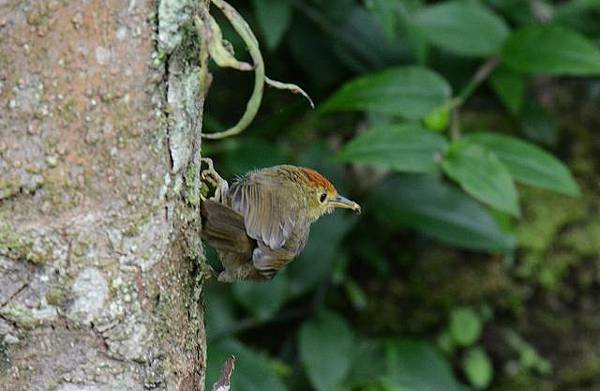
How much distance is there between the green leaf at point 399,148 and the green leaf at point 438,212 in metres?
0.69

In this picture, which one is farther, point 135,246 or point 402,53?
point 402,53

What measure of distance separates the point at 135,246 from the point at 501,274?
3.09 m

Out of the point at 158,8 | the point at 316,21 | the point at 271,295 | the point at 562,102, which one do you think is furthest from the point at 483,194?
the point at 562,102

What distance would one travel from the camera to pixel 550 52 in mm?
3312

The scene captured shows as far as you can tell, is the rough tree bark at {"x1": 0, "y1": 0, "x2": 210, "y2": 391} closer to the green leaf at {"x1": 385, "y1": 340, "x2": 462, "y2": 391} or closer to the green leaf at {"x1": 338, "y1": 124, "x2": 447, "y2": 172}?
the green leaf at {"x1": 338, "y1": 124, "x2": 447, "y2": 172}

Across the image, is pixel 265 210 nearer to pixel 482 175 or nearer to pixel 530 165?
pixel 482 175

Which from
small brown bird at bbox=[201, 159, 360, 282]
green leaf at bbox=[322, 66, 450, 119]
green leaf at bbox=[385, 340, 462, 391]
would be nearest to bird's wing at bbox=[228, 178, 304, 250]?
small brown bird at bbox=[201, 159, 360, 282]

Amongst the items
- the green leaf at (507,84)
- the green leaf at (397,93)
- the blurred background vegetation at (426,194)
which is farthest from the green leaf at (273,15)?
the green leaf at (507,84)

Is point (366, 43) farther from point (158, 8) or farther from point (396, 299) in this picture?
point (158, 8)

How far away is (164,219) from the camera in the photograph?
1.47 metres

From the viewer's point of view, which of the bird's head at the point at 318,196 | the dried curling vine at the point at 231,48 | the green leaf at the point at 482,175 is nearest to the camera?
the dried curling vine at the point at 231,48

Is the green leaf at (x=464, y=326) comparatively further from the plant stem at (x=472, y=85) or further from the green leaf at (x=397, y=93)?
the green leaf at (x=397, y=93)

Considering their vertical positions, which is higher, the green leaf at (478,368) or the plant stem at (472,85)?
the plant stem at (472,85)

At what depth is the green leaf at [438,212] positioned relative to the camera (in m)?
3.54
